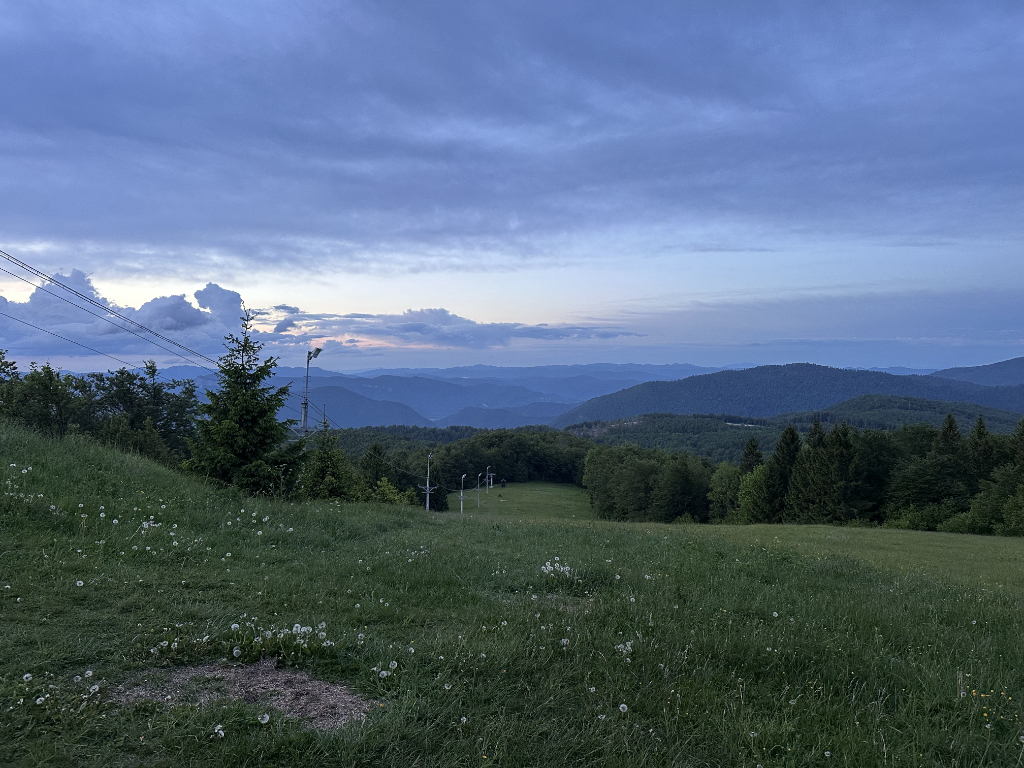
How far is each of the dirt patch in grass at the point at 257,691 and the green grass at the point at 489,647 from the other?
0.15m

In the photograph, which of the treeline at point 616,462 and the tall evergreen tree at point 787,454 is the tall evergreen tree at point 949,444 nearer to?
the treeline at point 616,462

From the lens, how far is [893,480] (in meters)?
51.7

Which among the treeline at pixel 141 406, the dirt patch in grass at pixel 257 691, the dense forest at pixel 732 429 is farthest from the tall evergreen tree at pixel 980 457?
the dense forest at pixel 732 429

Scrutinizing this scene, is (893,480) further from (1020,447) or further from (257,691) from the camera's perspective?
(257,691)

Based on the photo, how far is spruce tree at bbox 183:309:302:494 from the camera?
14.0 metres

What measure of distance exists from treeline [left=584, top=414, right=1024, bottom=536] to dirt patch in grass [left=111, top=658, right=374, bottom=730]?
47533 millimetres

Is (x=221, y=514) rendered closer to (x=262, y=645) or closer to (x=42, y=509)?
(x=42, y=509)

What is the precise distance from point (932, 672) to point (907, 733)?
1213mm

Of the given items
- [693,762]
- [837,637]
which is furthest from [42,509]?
[837,637]

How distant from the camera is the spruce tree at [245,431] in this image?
46.1ft

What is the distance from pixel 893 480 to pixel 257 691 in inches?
2427

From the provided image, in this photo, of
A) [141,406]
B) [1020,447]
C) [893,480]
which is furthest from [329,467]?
[1020,447]

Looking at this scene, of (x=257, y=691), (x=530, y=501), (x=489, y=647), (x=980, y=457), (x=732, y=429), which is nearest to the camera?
(x=257, y=691)

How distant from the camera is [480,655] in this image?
4672 millimetres
